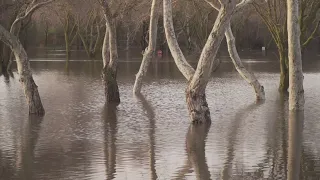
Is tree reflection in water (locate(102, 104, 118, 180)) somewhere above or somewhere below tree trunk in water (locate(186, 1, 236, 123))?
below

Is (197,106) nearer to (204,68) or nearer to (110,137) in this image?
(204,68)

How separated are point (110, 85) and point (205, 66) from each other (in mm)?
7238

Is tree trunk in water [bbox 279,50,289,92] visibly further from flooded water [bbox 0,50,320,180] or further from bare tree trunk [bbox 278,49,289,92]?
flooded water [bbox 0,50,320,180]

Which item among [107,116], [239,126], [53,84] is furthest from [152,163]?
[53,84]

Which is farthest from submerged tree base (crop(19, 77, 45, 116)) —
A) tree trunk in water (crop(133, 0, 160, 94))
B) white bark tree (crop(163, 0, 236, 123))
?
tree trunk in water (crop(133, 0, 160, 94))

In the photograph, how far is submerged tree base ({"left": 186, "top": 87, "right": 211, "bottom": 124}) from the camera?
1673 cm

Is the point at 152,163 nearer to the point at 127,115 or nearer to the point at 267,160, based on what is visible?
the point at 267,160

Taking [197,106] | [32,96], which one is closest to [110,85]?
[32,96]

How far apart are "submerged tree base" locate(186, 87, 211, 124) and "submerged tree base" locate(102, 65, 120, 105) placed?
18.7 feet

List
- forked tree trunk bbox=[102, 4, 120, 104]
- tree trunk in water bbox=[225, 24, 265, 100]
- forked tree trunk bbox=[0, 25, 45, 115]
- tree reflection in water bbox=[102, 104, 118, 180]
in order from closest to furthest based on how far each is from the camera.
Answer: tree reflection in water bbox=[102, 104, 118, 180] → forked tree trunk bbox=[0, 25, 45, 115] → forked tree trunk bbox=[102, 4, 120, 104] → tree trunk in water bbox=[225, 24, 265, 100]

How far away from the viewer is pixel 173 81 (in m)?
34.6

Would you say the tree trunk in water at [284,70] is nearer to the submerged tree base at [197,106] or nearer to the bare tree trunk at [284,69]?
the bare tree trunk at [284,69]

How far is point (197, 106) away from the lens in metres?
17.0

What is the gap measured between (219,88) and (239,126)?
12750 mm
